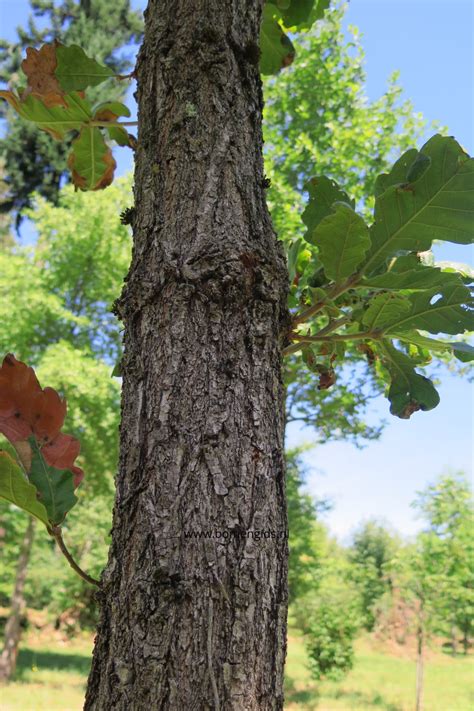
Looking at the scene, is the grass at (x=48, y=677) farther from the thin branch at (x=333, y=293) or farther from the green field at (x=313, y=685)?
the thin branch at (x=333, y=293)

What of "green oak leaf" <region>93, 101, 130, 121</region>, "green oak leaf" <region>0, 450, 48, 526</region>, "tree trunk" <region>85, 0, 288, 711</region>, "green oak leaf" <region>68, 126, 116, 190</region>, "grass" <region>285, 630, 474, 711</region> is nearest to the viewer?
"tree trunk" <region>85, 0, 288, 711</region>

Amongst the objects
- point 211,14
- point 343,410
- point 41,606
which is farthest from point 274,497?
point 41,606

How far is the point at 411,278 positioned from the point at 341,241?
121 mm

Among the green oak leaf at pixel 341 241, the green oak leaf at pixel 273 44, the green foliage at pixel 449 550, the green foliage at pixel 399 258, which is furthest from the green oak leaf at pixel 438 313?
the green foliage at pixel 449 550

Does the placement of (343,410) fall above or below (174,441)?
above

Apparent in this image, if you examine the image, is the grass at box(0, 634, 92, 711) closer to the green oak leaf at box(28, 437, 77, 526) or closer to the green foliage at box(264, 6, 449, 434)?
the green foliage at box(264, 6, 449, 434)

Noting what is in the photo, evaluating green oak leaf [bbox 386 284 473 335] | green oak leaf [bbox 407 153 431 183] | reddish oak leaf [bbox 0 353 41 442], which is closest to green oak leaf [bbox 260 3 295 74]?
green oak leaf [bbox 407 153 431 183]

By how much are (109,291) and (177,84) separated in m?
10.1

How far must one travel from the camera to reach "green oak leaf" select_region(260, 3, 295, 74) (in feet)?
4.47

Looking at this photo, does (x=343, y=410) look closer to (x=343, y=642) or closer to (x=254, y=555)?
(x=343, y=642)

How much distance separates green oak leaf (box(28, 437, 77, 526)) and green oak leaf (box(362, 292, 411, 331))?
19.9 inches

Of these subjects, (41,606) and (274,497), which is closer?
(274,497)

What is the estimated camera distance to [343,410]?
34.3 feet

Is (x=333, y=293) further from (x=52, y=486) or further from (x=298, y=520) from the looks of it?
(x=298, y=520)
